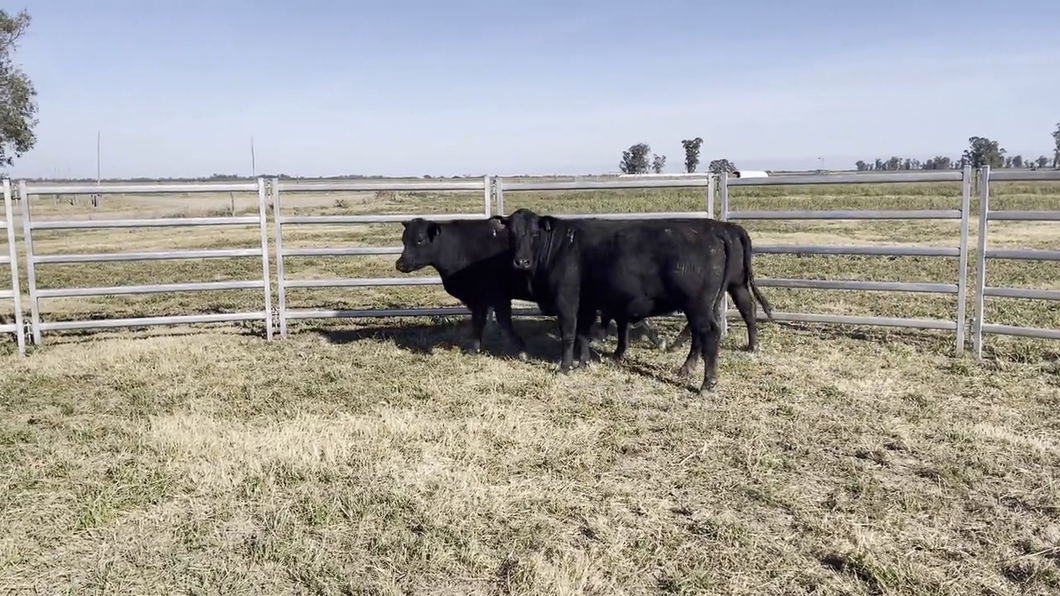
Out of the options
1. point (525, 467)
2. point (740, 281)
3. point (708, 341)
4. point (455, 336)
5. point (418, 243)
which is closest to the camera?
point (525, 467)

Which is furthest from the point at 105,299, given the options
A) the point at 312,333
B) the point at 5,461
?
the point at 5,461

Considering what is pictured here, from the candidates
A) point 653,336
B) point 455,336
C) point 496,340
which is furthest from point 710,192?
point 455,336

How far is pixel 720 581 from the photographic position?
346 centimetres

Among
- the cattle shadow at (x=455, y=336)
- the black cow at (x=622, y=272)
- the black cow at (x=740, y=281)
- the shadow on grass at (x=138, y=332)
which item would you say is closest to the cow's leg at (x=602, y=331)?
the black cow at (x=740, y=281)

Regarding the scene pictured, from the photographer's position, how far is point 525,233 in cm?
702

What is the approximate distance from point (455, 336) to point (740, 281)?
2800 mm

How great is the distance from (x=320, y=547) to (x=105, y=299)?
29.3 feet

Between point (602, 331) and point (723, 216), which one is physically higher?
point (723, 216)

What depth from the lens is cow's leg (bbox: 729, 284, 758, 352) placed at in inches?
294

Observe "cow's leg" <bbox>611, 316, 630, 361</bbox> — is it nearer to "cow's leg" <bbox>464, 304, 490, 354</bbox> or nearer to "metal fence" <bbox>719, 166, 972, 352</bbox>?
"cow's leg" <bbox>464, 304, 490, 354</bbox>

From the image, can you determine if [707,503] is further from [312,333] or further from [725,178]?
[312,333]

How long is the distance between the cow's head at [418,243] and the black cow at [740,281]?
171cm

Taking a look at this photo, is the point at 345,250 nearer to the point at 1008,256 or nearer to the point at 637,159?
the point at 1008,256

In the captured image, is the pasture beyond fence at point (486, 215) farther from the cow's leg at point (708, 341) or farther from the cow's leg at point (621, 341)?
the cow's leg at point (708, 341)
